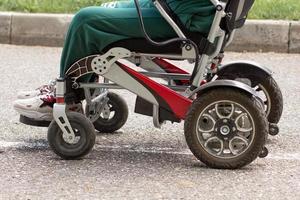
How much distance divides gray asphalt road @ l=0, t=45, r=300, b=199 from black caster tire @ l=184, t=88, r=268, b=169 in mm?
83

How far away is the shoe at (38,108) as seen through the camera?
522 cm

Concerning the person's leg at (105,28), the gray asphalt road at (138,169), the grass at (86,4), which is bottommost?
the gray asphalt road at (138,169)

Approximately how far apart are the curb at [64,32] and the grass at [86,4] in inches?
10.5

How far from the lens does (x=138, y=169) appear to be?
4910 millimetres

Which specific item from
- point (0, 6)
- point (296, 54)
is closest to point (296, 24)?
point (296, 54)

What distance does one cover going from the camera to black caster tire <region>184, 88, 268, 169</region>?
4750 millimetres

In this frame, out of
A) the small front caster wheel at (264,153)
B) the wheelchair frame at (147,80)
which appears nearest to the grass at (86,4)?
the wheelchair frame at (147,80)

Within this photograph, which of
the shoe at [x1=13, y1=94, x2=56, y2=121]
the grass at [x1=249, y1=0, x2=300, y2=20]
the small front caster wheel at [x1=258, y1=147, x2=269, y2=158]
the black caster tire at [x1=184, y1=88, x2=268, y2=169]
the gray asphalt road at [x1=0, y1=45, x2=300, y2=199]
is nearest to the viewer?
the gray asphalt road at [x1=0, y1=45, x2=300, y2=199]

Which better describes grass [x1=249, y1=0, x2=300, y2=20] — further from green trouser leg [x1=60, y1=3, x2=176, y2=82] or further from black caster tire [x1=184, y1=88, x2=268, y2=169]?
→ black caster tire [x1=184, y1=88, x2=268, y2=169]

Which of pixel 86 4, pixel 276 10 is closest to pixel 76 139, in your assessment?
pixel 276 10

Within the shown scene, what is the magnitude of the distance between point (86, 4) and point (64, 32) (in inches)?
33.8

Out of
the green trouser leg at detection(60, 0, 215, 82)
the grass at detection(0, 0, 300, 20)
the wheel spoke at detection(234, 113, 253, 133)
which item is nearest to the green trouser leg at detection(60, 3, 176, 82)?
the green trouser leg at detection(60, 0, 215, 82)

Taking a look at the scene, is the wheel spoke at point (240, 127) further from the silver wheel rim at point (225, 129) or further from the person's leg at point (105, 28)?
the person's leg at point (105, 28)

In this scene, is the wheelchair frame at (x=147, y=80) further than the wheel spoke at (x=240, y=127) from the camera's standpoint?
Yes
